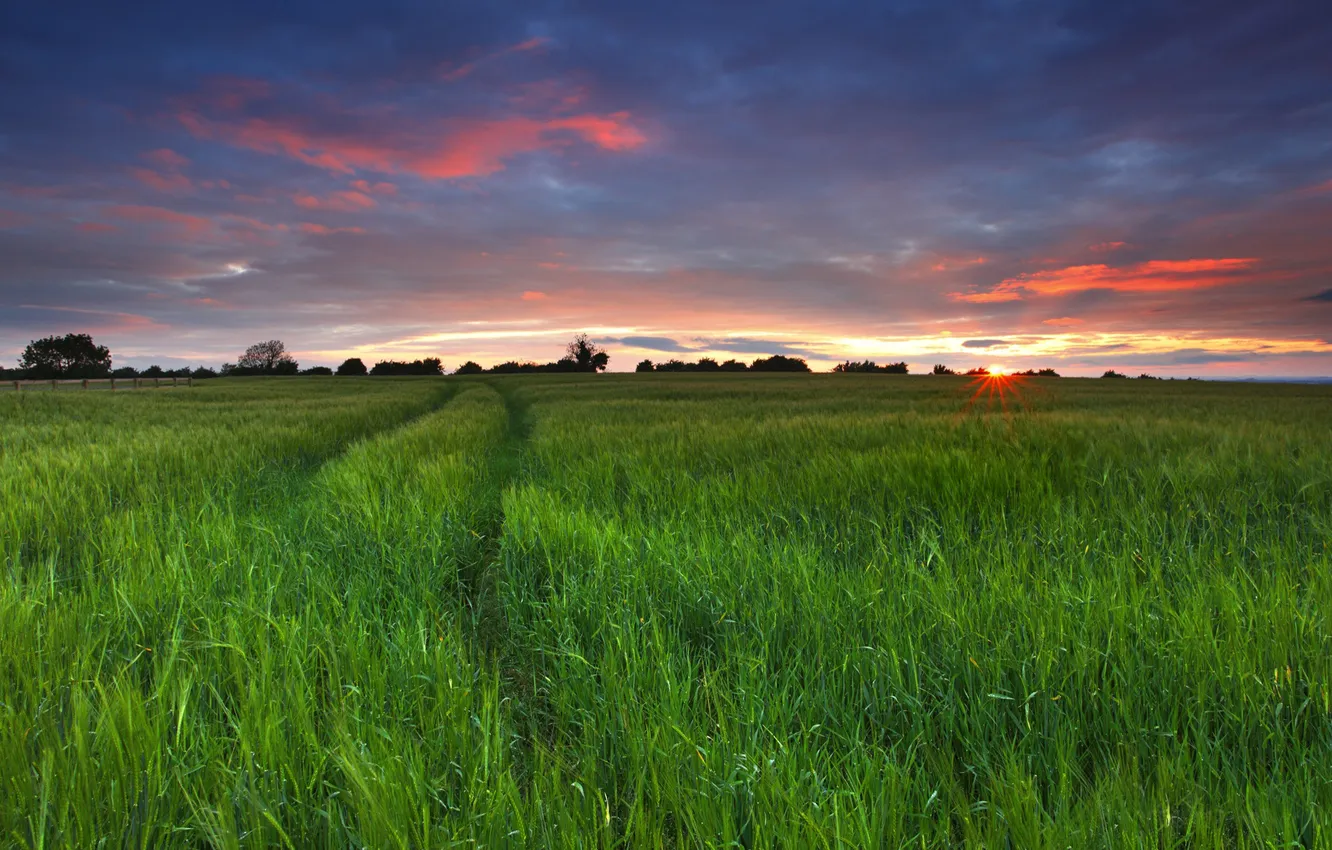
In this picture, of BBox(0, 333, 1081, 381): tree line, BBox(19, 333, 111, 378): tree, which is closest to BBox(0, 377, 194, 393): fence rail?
BBox(0, 333, 1081, 381): tree line

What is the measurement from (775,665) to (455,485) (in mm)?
4079

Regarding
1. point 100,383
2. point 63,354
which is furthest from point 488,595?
point 63,354

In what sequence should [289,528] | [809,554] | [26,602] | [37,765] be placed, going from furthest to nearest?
[289,528] < [809,554] < [26,602] < [37,765]

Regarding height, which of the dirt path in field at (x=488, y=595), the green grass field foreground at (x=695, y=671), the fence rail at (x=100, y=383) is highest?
the fence rail at (x=100, y=383)

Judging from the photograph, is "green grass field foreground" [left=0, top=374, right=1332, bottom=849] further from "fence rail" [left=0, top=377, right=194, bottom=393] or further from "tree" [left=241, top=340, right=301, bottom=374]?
"tree" [left=241, top=340, right=301, bottom=374]

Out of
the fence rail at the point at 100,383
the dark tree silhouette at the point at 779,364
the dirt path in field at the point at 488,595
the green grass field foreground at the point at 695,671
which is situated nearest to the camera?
the green grass field foreground at the point at 695,671

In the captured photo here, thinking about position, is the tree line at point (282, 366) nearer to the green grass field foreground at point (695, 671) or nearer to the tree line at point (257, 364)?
the tree line at point (257, 364)

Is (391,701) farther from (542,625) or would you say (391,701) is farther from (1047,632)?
(1047,632)

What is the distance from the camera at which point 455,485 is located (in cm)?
557

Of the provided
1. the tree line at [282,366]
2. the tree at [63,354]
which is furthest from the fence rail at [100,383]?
the tree at [63,354]

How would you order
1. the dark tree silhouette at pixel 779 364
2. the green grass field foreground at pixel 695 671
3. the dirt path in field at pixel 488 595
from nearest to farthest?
the green grass field foreground at pixel 695 671 → the dirt path in field at pixel 488 595 → the dark tree silhouette at pixel 779 364

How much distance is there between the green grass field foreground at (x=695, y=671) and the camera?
1.44 metres

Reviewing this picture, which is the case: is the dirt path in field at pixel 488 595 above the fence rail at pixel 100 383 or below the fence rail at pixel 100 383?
below

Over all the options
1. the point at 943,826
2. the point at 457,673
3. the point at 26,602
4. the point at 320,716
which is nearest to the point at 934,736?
the point at 943,826
